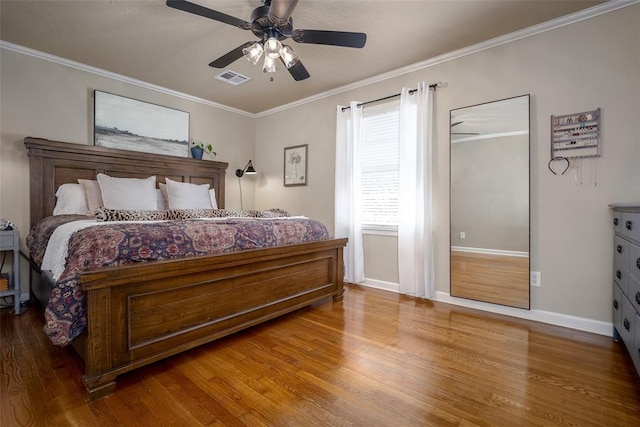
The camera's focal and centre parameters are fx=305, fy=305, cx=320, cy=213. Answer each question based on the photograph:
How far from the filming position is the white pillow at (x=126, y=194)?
2.96 metres

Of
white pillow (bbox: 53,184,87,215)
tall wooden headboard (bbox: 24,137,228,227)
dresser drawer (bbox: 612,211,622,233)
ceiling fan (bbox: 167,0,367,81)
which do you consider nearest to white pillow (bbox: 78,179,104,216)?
white pillow (bbox: 53,184,87,215)

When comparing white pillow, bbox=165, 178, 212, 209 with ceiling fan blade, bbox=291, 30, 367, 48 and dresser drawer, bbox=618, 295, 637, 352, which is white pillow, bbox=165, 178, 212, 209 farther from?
dresser drawer, bbox=618, 295, 637, 352

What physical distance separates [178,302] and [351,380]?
1109mm

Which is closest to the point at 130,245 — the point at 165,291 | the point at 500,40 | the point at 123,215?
the point at 165,291

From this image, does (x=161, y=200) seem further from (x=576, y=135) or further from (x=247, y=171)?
(x=576, y=135)

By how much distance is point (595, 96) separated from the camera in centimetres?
236

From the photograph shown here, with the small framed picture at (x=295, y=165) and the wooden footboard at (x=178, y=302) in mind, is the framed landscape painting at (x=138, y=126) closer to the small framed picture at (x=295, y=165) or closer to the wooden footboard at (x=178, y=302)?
the small framed picture at (x=295, y=165)

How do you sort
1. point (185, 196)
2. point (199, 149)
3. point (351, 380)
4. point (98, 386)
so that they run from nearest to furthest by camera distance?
point (98, 386) → point (351, 380) → point (185, 196) → point (199, 149)

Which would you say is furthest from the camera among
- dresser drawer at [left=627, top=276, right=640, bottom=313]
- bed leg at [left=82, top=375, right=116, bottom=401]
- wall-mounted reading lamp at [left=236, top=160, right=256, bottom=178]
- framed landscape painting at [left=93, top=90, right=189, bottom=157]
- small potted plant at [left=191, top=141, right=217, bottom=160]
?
wall-mounted reading lamp at [left=236, top=160, right=256, bottom=178]

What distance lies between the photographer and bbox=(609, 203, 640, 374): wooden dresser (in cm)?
166

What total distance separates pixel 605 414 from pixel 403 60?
3.14m

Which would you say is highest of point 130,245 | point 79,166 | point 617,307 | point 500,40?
point 500,40

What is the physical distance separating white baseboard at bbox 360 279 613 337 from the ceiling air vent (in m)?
3.28

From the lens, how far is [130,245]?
1.70 meters
